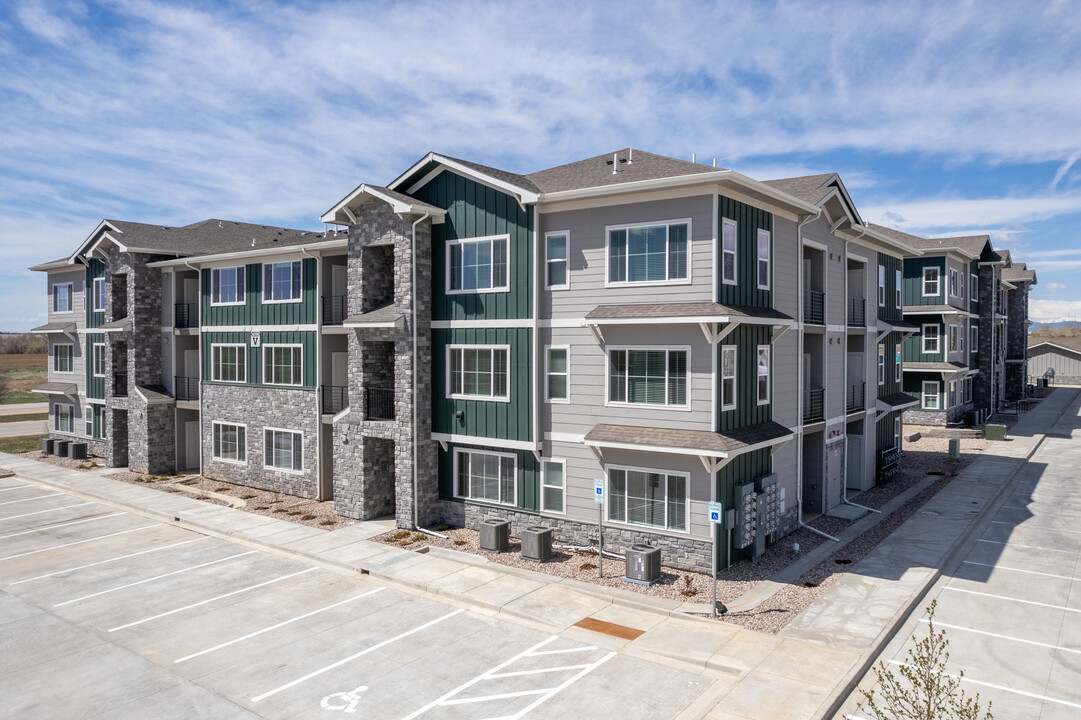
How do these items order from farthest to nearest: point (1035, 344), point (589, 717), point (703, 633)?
1. point (1035, 344)
2. point (703, 633)
3. point (589, 717)

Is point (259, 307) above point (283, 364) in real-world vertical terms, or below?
above

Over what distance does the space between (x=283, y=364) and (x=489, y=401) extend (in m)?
11.2

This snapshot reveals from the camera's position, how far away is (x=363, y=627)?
1486 cm

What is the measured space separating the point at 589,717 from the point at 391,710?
10.8ft

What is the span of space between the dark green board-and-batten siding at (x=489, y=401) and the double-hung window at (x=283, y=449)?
7851mm

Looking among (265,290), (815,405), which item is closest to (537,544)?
(815,405)

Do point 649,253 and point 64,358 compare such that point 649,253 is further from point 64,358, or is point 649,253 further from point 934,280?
point 64,358

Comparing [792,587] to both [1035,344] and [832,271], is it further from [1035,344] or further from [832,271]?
[1035,344]

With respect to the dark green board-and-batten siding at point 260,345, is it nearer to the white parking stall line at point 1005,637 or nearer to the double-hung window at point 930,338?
the white parking stall line at point 1005,637

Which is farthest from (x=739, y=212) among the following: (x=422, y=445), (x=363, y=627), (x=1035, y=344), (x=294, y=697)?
(x=1035, y=344)

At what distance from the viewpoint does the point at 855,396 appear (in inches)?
1049

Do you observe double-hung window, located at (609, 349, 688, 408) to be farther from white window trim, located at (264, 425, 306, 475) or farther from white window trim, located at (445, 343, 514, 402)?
white window trim, located at (264, 425, 306, 475)

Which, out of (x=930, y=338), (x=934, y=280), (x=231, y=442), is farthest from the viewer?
(x=930, y=338)

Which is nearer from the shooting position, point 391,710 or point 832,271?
point 391,710
